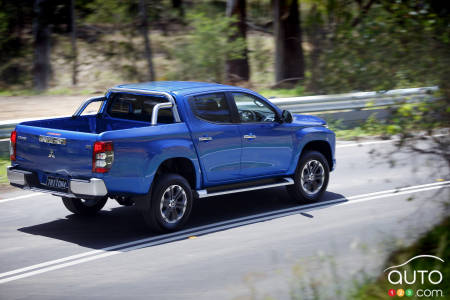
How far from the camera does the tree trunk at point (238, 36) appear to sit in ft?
73.0

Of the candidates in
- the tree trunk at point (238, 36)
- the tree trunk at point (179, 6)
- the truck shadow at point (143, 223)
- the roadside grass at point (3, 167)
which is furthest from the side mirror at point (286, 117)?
the tree trunk at point (179, 6)

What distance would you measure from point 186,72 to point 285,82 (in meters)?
3.17

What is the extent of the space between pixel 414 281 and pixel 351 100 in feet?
25.4

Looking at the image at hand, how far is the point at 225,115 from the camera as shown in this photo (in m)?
9.07

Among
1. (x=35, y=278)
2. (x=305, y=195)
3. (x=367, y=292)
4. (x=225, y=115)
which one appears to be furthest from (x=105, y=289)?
(x=305, y=195)

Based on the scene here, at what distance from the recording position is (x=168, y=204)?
8359 millimetres

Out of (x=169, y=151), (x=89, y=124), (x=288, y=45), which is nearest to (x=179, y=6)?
(x=288, y=45)

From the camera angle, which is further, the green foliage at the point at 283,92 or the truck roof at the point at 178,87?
the green foliage at the point at 283,92

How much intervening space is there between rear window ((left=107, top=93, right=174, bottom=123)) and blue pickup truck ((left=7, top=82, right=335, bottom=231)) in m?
0.01

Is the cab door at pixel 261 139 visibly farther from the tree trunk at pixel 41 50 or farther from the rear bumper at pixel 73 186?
the tree trunk at pixel 41 50

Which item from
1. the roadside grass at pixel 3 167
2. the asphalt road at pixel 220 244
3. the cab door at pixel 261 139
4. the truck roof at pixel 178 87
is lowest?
the asphalt road at pixel 220 244

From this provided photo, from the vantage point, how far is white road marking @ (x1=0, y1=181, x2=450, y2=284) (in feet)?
23.5

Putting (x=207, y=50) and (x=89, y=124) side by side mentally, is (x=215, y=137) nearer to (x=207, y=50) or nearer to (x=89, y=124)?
(x=89, y=124)

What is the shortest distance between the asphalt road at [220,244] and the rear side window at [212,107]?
1.35m
